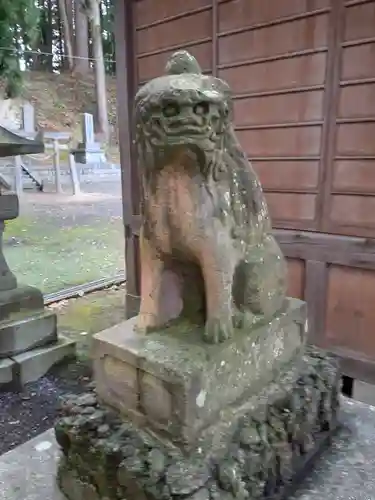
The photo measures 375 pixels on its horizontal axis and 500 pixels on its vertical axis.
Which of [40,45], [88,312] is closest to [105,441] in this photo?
[88,312]

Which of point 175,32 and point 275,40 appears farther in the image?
point 175,32

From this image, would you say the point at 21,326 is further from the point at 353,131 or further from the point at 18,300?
the point at 353,131

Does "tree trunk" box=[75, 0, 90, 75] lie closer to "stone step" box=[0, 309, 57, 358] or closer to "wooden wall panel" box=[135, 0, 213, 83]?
"wooden wall panel" box=[135, 0, 213, 83]

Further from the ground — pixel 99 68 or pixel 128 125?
pixel 99 68

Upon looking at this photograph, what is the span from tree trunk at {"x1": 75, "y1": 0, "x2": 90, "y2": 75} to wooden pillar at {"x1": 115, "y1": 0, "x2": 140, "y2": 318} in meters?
4.14

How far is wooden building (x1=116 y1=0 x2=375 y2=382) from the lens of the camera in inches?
78.6

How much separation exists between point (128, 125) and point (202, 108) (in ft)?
6.82

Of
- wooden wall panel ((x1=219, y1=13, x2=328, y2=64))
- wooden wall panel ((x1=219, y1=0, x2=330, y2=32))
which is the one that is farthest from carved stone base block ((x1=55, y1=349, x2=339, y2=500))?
wooden wall panel ((x1=219, y1=0, x2=330, y2=32))

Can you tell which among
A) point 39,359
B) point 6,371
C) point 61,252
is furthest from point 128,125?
point 61,252

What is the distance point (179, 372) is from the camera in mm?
985

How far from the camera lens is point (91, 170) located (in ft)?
22.4

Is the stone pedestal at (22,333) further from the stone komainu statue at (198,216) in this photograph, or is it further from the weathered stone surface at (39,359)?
the stone komainu statue at (198,216)

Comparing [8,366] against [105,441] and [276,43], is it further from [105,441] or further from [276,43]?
Answer: [276,43]

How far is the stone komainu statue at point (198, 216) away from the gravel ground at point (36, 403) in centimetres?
117
